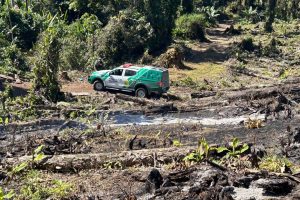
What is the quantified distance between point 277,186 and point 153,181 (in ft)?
9.58

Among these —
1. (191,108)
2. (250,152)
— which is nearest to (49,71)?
(191,108)

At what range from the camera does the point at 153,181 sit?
12.2 meters

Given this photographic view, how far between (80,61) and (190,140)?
15599 mm

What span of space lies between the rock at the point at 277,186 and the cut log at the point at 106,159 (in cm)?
298

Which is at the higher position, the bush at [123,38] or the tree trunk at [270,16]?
the tree trunk at [270,16]

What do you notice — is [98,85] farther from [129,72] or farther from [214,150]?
[214,150]

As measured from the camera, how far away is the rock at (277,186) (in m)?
11.6

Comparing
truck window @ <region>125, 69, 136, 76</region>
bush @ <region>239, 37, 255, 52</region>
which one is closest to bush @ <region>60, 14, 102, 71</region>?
truck window @ <region>125, 69, 136, 76</region>

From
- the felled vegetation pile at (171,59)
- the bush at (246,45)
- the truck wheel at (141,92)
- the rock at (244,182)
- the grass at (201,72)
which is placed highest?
the bush at (246,45)

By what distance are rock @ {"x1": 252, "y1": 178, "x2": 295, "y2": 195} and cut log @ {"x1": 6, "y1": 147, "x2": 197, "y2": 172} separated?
9.78 ft

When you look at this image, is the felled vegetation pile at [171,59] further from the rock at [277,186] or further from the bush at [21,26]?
the rock at [277,186]

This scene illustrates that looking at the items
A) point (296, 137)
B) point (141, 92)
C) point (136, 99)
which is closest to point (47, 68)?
point (136, 99)

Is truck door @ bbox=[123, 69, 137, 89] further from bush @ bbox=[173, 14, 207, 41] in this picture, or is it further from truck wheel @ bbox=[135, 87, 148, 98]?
bush @ bbox=[173, 14, 207, 41]

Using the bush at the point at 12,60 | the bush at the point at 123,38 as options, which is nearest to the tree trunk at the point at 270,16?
the bush at the point at 123,38
